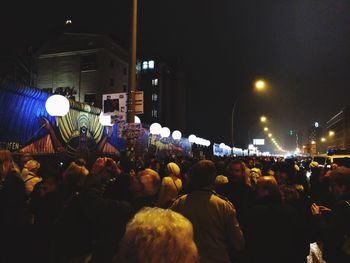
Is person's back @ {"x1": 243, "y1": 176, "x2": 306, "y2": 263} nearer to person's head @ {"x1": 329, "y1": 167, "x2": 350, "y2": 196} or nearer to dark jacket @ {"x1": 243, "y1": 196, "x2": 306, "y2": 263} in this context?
dark jacket @ {"x1": 243, "y1": 196, "x2": 306, "y2": 263}

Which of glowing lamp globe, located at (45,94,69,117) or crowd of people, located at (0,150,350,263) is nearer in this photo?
crowd of people, located at (0,150,350,263)

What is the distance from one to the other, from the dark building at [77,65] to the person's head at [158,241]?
4102 centimetres

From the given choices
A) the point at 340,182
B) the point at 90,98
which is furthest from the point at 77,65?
the point at 340,182

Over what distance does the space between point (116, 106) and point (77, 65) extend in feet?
111

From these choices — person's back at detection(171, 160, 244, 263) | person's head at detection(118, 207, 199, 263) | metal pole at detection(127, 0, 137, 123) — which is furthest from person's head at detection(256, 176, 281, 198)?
metal pole at detection(127, 0, 137, 123)

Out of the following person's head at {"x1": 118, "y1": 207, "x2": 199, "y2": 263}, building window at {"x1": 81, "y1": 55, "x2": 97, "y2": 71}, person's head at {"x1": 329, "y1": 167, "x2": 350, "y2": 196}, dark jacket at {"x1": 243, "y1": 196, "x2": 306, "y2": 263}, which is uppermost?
building window at {"x1": 81, "y1": 55, "x2": 97, "y2": 71}

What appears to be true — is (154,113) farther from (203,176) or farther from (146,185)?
(203,176)

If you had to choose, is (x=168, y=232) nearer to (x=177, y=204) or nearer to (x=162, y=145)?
(x=177, y=204)

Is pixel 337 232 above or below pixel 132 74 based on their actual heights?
below

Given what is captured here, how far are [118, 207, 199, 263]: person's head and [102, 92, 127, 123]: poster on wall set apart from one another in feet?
30.9

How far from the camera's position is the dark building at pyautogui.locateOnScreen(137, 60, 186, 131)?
226 ft

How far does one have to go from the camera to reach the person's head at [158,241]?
182 centimetres

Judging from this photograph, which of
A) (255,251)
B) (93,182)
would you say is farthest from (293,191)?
(93,182)

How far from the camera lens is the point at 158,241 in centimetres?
184
